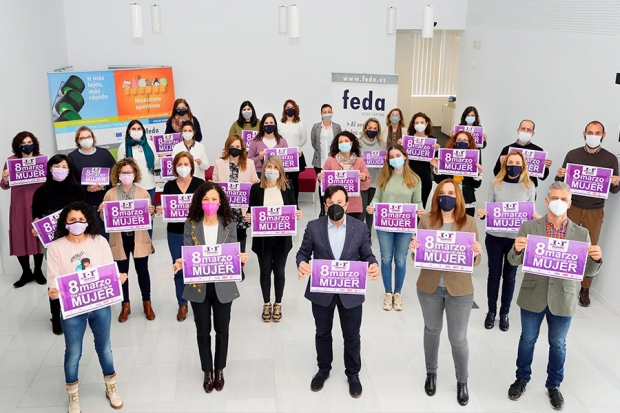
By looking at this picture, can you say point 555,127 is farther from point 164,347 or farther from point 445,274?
point 164,347

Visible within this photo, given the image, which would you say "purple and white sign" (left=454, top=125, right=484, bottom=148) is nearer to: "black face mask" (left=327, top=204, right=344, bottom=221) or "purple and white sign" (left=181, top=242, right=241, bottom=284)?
"black face mask" (left=327, top=204, right=344, bottom=221)

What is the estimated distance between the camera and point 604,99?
22.5ft

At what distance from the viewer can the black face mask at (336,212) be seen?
465 cm

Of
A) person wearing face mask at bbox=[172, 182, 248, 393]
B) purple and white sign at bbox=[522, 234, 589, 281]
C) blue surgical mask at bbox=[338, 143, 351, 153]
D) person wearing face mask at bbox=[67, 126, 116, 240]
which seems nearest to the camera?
purple and white sign at bbox=[522, 234, 589, 281]

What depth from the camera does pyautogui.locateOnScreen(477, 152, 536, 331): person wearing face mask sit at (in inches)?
230

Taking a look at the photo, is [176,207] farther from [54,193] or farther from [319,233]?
[319,233]

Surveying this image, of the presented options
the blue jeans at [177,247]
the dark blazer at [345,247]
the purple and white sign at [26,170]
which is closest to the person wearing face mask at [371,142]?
the blue jeans at [177,247]

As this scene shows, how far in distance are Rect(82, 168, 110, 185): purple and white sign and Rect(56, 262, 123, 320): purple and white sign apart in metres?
2.20

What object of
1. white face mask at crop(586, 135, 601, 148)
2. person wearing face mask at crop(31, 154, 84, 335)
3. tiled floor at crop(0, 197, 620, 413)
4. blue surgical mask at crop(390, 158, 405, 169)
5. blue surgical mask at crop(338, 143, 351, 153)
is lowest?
tiled floor at crop(0, 197, 620, 413)

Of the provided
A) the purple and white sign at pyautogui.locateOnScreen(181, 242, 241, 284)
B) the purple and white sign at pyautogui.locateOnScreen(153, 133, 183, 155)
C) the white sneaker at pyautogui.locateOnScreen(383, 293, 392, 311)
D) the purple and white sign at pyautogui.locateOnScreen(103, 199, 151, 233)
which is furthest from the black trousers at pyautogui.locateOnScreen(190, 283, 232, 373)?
the purple and white sign at pyautogui.locateOnScreen(153, 133, 183, 155)

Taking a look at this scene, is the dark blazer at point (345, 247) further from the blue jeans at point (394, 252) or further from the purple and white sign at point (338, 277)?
the blue jeans at point (394, 252)

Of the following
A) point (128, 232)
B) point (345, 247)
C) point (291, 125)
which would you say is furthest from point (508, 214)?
point (291, 125)

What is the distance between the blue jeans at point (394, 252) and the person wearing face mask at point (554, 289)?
5.47ft

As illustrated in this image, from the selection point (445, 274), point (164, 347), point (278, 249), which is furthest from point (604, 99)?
point (164, 347)
